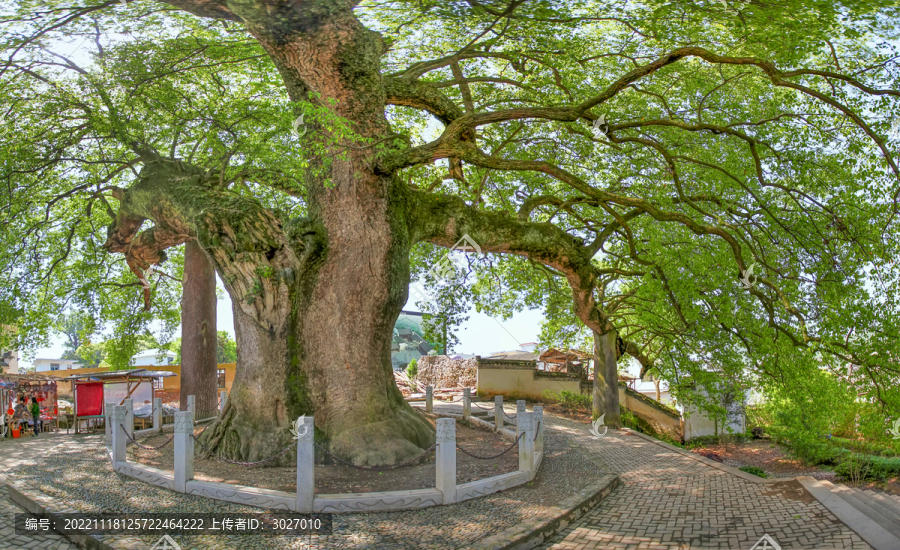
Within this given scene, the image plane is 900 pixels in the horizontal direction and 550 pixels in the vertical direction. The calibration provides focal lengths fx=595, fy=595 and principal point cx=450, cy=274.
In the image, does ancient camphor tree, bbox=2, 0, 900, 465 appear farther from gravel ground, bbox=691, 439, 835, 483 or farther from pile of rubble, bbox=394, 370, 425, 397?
pile of rubble, bbox=394, 370, 425, 397

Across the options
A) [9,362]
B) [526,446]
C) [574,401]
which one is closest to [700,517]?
[526,446]

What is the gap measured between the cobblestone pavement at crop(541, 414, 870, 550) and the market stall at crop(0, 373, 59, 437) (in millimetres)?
16024

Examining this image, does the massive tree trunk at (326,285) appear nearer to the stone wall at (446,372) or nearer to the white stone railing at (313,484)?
the white stone railing at (313,484)

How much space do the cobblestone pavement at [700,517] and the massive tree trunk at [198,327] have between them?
10.5m

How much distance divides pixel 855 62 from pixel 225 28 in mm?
13254

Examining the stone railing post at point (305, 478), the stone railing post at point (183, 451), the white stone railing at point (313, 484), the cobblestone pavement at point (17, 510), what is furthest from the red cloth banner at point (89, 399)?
the stone railing post at point (305, 478)

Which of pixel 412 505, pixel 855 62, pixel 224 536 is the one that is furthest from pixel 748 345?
pixel 224 536

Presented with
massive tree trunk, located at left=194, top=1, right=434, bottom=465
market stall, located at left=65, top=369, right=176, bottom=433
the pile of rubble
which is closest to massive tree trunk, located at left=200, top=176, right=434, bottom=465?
massive tree trunk, located at left=194, top=1, right=434, bottom=465

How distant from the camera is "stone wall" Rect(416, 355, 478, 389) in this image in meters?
27.9

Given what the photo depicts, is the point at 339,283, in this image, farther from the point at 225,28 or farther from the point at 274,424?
the point at 225,28

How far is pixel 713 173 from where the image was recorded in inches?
525

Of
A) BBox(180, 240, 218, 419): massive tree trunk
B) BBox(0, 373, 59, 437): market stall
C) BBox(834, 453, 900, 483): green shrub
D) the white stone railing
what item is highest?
BBox(180, 240, 218, 419): massive tree trunk

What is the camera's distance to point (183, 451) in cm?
823

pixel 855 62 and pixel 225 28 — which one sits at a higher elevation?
pixel 225 28
